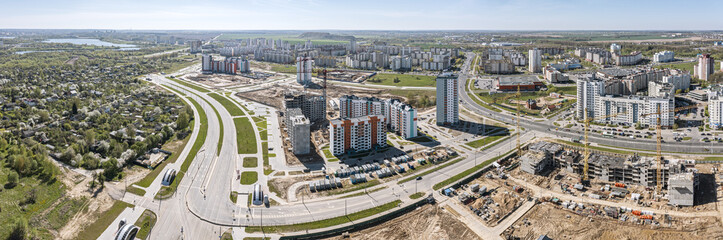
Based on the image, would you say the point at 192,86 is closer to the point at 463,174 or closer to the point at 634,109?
the point at 463,174

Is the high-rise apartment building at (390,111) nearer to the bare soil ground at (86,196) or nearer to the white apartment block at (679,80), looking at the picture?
the bare soil ground at (86,196)

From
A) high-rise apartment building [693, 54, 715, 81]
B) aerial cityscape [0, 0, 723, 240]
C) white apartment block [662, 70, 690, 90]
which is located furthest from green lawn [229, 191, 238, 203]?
high-rise apartment building [693, 54, 715, 81]

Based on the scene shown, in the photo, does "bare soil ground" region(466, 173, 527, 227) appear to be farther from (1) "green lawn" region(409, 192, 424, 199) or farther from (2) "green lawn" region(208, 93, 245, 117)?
(2) "green lawn" region(208, 93, 245, 117)

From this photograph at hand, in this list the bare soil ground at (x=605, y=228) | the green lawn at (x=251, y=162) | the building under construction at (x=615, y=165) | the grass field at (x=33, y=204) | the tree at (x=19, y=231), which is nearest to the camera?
the tree at (x=19, y=231)

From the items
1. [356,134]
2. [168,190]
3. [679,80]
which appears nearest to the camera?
[168,190]

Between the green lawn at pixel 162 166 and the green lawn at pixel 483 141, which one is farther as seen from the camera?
the green lawn at pixel 483 141

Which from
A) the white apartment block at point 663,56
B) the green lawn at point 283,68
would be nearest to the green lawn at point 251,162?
the green lawn at point 283,68

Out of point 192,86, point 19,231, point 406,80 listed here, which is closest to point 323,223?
point 19,231
